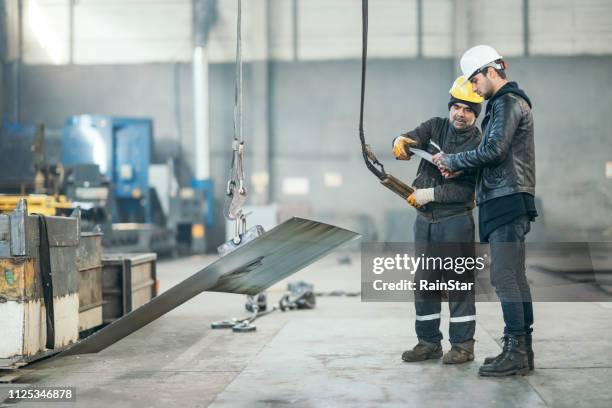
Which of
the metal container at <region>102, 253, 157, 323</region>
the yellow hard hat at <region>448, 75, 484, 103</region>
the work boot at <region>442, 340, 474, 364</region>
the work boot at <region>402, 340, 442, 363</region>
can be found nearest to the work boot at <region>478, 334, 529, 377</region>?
the work boot at <region>442, 340, 474, 364</region>

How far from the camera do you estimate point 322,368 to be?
3.69 metres

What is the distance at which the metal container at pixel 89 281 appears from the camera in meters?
4.50

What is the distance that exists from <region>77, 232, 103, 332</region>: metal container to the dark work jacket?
6.90ft

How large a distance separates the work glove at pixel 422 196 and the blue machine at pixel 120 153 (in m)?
10.3

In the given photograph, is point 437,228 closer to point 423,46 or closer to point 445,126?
point 445,126

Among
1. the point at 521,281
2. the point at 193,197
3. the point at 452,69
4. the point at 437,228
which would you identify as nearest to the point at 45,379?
the point at 437,228

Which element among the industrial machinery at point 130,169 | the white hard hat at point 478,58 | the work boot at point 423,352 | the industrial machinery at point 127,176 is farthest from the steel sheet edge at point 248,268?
the industrial machinery at point 130,169

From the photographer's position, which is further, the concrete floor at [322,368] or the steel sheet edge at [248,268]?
the steel sheet edge at [248,268]

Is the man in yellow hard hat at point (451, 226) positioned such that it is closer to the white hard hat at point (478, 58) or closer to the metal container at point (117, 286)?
Result: the white hard hat at point (478, 58)

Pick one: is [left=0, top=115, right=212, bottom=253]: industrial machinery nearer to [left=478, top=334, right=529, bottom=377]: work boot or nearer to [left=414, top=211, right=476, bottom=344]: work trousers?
[left=414, top=211, right=476, bottom=344]: work trousers

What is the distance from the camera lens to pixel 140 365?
3877 millimetres

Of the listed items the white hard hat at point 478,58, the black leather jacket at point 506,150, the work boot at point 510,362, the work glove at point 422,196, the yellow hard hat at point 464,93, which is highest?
the white hard hat at point 478,58

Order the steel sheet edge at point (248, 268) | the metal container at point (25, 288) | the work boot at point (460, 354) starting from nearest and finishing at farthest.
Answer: the steel sheet edge at point (248, 268) < the metal container at point (25, 288) < the work boot at point (460, 354)

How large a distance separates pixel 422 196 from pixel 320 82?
12.7 meters
